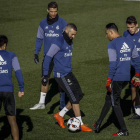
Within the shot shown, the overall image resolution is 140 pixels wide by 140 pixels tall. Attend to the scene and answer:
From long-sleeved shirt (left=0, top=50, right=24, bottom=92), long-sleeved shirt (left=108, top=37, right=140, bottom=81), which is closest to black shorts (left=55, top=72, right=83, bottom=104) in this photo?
long-sleeved shirt (left=108, top=37, right=140, bottom=81)

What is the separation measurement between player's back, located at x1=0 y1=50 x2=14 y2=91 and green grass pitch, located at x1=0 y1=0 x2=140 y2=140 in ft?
5.22

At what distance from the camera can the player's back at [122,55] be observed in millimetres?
8945

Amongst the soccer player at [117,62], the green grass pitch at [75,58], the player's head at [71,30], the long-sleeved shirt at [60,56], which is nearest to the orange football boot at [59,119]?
the green grass pitch at [75,58]

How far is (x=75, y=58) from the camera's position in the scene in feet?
57.2

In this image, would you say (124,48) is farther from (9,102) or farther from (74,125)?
(9,102)

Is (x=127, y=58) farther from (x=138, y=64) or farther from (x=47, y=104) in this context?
(x=47, y=104)

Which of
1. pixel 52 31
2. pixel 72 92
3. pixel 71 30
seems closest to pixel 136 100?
pixel 72 92

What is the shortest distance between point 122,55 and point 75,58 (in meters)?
8.47

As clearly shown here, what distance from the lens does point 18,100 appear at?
12.5 m

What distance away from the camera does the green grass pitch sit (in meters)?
9.99

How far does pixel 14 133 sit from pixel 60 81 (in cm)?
197

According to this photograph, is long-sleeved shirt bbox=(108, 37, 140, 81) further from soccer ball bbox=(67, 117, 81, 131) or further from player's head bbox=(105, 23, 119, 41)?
soccer ball bbox=(67, 117, 81, 131)

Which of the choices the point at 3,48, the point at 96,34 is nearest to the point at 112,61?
the point at 3,48

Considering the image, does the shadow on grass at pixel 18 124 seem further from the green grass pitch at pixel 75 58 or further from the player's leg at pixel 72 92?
the player's leg at pixel 72 92
